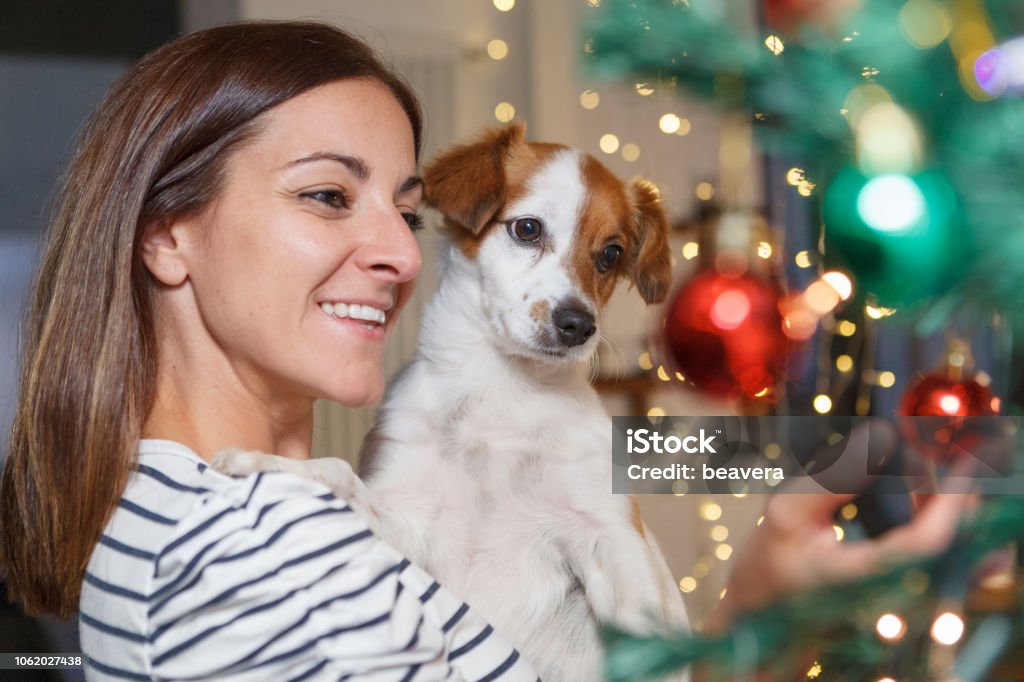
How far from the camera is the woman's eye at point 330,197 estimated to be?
921 millimetres

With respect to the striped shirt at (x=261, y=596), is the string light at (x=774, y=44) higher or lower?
higher

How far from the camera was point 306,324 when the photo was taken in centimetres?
93

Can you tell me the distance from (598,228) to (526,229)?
0.46 feet

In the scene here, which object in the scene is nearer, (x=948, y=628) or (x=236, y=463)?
(x=948, y=628)

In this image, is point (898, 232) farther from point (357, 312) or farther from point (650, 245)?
point (650, 245)

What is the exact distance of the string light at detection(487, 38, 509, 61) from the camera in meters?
3.47

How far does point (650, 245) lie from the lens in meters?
1.69

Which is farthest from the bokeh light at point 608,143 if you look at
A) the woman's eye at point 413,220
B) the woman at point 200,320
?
the woman at point 200,320

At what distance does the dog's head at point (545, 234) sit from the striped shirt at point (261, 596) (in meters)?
0.66

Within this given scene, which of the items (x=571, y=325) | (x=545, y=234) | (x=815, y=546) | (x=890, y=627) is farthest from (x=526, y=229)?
(x=890, y=627)

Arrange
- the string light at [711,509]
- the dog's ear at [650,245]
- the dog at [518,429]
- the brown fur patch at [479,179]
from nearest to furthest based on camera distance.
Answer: the dog at [518,429], the brown fur patch at [479,179], the dog's ear at [650,245], the string light at [711,509]

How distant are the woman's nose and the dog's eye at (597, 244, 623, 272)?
697 millimetres

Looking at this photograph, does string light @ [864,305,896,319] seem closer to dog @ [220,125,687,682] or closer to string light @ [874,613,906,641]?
string light @ [874,613,906,641]

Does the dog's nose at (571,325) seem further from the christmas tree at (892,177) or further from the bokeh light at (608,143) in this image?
the bokeh light at (608,143)
